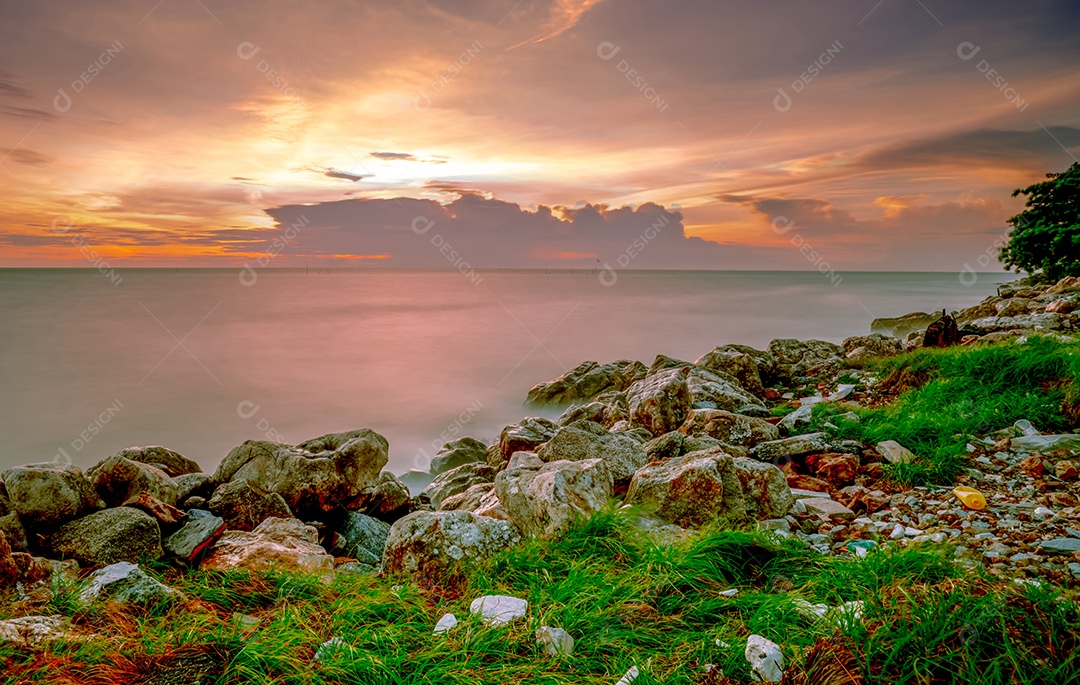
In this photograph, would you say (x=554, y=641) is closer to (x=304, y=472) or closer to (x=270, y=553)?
(x=270, y=553)

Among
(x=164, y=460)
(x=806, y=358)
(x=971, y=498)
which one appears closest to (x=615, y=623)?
(x=971, y=498)

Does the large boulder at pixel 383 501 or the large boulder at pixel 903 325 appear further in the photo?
the large boulder at pixel 903 325

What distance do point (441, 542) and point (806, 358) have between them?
11698 millimetres

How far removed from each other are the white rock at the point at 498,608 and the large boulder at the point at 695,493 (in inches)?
65.6

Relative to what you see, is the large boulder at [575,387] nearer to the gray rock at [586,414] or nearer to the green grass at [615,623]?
the gray rock at [586,414]

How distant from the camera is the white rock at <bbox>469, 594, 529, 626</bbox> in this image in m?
3.16

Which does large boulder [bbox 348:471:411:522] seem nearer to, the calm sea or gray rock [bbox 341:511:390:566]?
gray rock [bbox 341:511:390:566]

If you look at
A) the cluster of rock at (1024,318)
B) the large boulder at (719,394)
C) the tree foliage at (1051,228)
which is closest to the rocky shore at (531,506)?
the large boulder at (719,394)

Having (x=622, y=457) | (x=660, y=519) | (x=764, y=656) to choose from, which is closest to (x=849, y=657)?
(x=764, y=656)

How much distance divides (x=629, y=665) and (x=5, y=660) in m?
3.16

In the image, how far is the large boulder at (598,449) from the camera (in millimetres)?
5727

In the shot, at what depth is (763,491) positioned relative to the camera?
4648 millimetres

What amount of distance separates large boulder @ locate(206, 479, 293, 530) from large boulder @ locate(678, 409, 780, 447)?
496 centimetres

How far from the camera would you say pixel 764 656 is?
8.49ft
